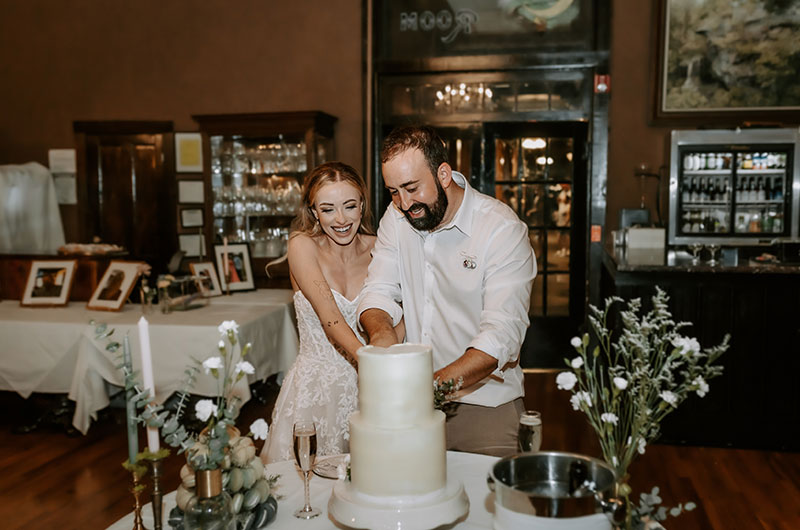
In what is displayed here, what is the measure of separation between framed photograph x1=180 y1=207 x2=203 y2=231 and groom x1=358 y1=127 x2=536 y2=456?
4.65 metres

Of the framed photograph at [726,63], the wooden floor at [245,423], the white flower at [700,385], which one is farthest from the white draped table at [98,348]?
the framed photograph at [726,63]

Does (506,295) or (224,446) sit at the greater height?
(506,295)

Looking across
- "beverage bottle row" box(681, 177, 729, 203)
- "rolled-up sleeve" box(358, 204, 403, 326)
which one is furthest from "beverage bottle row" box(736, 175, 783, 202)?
"rolled-up sleeve" box(358, 204, 403, 326)

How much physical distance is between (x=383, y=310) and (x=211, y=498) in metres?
1.06

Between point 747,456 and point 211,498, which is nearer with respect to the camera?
point 211,498

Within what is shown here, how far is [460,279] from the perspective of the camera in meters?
2.16

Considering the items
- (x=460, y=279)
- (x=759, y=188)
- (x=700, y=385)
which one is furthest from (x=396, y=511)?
(x=759, y=188)

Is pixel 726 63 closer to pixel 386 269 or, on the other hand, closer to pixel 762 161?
pixel 762 161

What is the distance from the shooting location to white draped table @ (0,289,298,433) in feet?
12.5

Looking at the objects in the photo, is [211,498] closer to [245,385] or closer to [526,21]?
[245,385]

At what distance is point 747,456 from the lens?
3.92m

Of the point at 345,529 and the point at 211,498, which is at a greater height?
the point at 211,498

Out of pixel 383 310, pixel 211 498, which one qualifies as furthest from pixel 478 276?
pixel 211 498

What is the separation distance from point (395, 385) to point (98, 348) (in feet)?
10.8
